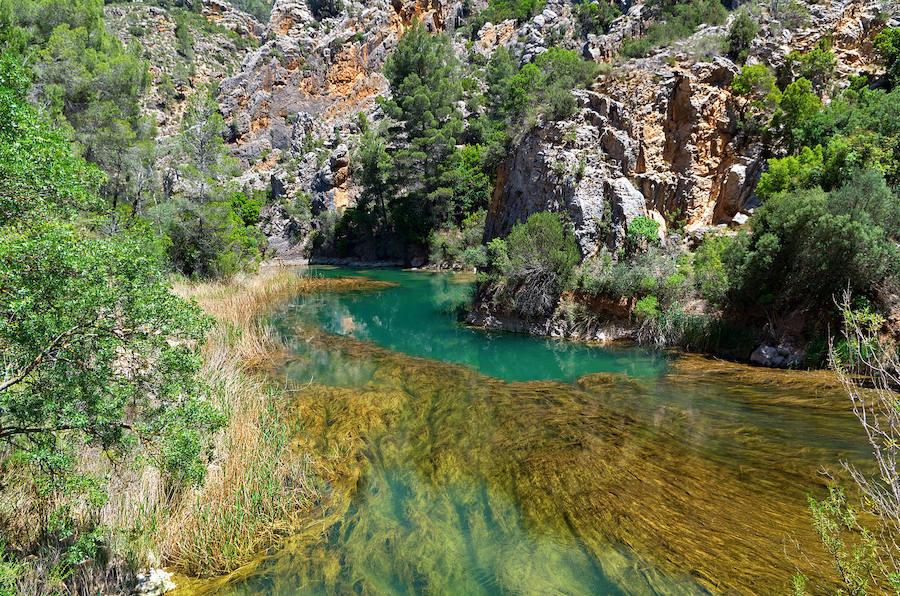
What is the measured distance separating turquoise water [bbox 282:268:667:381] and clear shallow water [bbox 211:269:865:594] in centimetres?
37

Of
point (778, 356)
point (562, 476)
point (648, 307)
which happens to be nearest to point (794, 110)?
point (648, 307)

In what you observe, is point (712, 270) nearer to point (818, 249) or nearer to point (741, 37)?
point (818, 249)

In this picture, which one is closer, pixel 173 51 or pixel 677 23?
pixel 677 23

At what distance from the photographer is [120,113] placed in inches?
789

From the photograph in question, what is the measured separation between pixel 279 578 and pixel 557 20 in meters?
68.3

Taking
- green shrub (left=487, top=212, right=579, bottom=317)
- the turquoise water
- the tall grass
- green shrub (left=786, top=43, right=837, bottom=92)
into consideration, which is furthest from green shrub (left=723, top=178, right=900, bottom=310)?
the tall grass

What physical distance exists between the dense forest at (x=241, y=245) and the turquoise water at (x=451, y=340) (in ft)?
5.01

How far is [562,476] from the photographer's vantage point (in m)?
6.82

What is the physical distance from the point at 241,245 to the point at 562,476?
72.2 ft

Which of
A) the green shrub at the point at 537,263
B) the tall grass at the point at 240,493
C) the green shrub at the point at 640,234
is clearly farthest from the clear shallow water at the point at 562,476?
the green shrub at the point at 640,234

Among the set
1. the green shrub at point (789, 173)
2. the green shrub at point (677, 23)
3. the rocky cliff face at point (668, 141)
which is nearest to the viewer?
the green shrub at point (789, 173)

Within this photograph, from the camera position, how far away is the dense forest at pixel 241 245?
384cm

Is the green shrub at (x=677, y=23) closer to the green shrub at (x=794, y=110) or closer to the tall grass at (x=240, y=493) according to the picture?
the green shrub at (x=794, y=110)

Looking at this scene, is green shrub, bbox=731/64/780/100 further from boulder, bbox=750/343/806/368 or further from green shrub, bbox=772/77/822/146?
boulder, bbox=750/343/806/368
